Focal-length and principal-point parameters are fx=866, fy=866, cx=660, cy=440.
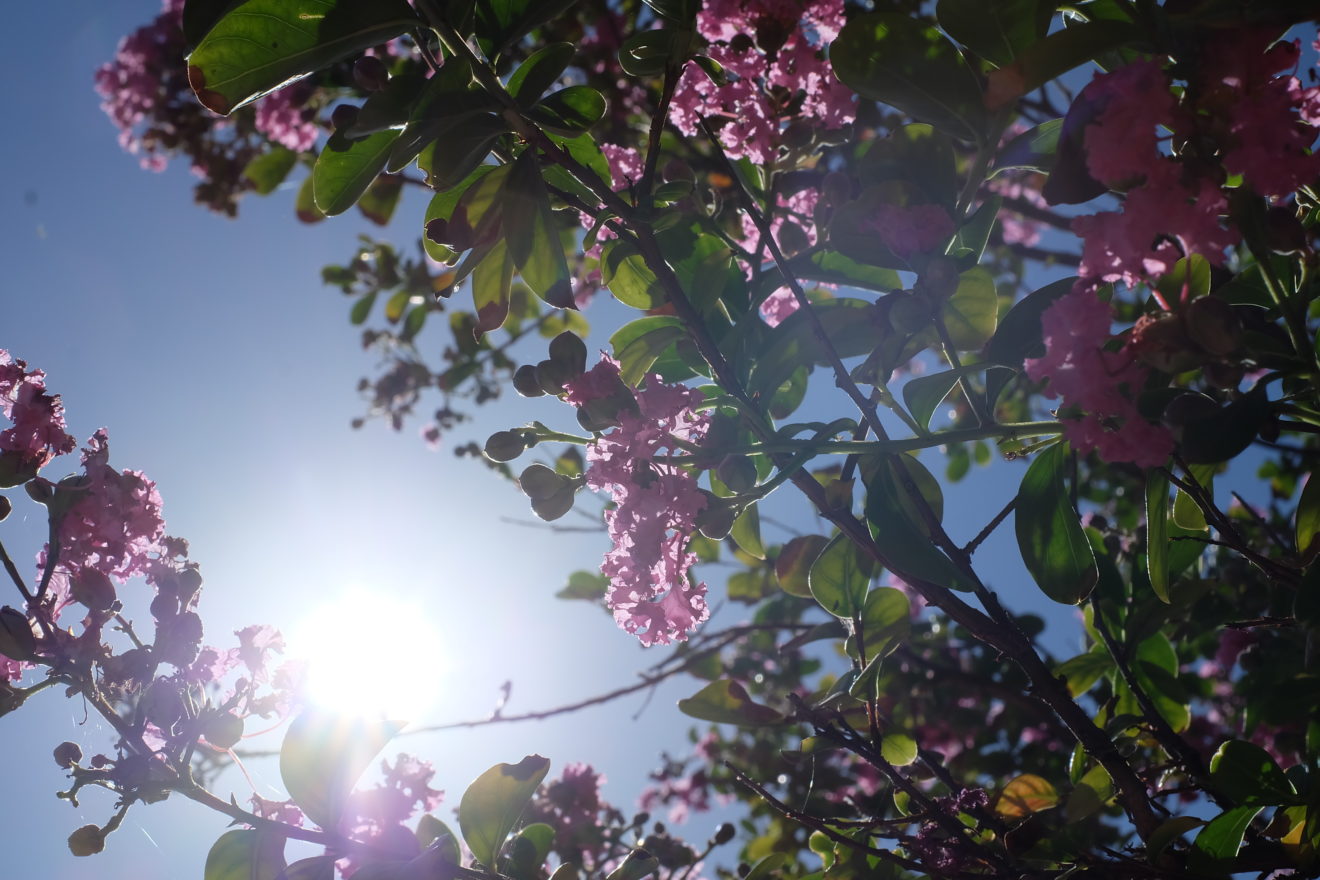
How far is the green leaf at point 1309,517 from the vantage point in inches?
39.1

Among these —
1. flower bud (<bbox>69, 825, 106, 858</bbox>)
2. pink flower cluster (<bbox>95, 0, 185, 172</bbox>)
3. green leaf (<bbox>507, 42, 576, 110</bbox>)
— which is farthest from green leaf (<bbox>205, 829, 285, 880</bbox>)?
pink flower cluster (<bbox>95, 0, 185, 172</bbox>)

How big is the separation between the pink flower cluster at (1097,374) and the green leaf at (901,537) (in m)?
0.25

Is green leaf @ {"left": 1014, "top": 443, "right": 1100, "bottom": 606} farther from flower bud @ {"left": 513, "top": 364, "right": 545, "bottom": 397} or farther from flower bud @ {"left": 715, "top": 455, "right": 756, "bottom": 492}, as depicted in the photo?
flower bud @ {"left": 513, "top": 364, "right": 545, "bottom": 397}

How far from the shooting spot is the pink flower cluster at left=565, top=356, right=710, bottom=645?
106 cm

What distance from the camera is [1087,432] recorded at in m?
0.82

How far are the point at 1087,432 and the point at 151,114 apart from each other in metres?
4.47

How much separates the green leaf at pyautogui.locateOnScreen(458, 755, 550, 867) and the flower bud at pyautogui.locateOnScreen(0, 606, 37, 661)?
58cm

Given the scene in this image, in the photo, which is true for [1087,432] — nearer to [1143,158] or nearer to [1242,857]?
[1143,158]

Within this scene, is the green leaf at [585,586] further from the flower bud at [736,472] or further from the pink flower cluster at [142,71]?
the pink flower cluster at [142,71]

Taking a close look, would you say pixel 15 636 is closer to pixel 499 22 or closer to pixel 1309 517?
pixel 499 22

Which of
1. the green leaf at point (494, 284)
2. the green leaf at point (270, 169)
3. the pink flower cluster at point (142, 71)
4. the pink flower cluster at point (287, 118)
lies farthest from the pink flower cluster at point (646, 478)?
the pink flower cluster at point (142, 71)

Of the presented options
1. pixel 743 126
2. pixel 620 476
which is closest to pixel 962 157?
pixel 743 126

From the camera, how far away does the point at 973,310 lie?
43.8 inches

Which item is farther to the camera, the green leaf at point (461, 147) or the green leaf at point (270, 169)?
the green leaf at point (270, 169)
